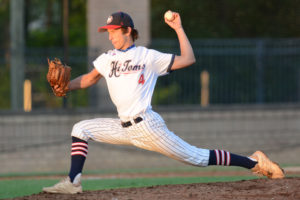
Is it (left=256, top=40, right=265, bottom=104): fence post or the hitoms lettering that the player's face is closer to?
the hitoms lettering

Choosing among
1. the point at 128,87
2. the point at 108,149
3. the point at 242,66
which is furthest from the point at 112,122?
the point at 242,66

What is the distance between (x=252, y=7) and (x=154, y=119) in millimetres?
20161

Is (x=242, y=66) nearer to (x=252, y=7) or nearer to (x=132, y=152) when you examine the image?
(x=132, y=152)

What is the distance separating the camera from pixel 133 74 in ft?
21.5

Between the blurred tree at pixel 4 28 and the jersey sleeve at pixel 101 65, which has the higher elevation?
the blurred tree at pixel 4 28

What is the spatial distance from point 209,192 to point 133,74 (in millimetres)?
1454

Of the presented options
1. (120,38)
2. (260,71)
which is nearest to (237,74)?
(260,71)

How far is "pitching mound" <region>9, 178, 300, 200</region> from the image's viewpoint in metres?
6.54

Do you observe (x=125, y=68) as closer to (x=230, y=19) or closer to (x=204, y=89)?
(x=204, y=89)

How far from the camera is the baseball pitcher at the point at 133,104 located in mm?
6527

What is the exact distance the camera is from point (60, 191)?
6734 millimetres

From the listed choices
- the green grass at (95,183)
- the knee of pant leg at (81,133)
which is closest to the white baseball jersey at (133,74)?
the knee of pant leg at (81,133)

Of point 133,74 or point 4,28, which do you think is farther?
point 4,28

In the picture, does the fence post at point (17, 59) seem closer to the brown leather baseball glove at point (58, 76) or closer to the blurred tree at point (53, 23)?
the brown leather baseball glove at point (58, 76)
